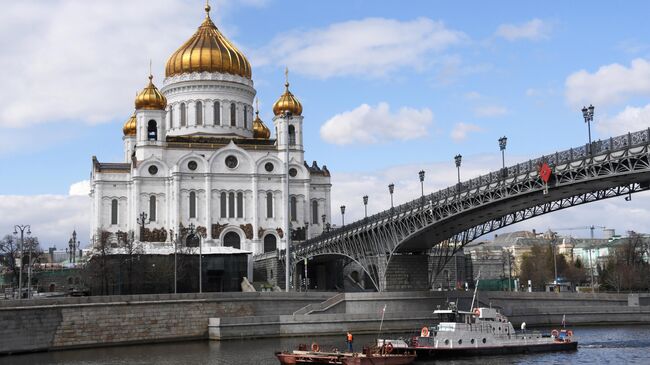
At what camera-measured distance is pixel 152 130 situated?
301 feet

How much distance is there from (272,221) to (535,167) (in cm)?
5005

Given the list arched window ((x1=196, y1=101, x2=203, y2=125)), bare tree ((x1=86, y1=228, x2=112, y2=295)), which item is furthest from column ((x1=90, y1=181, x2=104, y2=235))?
bare tree ((x1=86, y1=228, x2=112, y2=295))

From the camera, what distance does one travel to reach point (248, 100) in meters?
98.7

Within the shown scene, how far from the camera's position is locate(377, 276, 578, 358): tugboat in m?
42.2

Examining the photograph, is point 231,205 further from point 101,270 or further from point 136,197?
point 101,270

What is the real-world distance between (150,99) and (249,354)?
52332 mm

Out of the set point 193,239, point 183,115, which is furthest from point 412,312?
point 183,115

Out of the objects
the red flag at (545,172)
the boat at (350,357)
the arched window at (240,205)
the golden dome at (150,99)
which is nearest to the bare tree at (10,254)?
the golden dome at (150,99)

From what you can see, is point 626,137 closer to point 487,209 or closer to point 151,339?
point 487,209

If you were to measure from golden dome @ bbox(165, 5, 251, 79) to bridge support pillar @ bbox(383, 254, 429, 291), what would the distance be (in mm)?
41998

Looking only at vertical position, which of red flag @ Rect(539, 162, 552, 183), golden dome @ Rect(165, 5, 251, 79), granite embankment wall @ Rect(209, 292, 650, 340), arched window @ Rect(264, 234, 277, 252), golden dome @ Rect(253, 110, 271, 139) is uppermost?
golden dome @ Rect(165, 5, 251, 79)

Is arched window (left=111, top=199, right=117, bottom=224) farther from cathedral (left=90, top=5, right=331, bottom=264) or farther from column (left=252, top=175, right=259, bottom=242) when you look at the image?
column (left=252, top=175, right=259, bottom=242)

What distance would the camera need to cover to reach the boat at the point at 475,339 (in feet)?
138

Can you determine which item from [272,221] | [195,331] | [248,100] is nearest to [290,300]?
[195,331]
